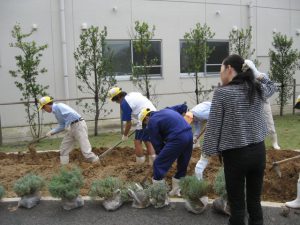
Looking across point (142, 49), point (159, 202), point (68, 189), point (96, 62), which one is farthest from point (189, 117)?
point (142, 49)

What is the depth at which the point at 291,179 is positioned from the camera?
515cm

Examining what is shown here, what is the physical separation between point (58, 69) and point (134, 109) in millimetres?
6026

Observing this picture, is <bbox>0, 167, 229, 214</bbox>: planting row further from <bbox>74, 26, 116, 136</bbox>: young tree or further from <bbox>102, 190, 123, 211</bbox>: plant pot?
<bbox>74, 26, 116, 136</bbox>: young tree

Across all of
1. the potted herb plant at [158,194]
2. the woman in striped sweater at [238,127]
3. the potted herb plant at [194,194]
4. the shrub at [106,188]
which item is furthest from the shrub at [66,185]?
the woman in striped sweater at [238,127]

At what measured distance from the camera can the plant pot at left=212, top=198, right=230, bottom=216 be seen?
4215 mm

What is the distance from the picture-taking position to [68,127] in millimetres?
6668

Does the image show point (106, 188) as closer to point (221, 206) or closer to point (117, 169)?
point (221, 206)

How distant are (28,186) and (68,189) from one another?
529mm

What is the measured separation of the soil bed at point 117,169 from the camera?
4945 millimetres

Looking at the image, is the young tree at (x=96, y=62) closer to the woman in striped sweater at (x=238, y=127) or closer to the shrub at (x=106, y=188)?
the shrub at (x=106, y=188)

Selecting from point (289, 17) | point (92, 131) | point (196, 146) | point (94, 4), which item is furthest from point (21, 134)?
point (289, 17)

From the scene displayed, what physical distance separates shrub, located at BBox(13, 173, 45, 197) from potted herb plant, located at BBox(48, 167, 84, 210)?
0.24m

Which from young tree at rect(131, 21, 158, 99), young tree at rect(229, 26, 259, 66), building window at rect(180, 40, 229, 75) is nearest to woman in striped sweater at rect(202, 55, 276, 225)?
young tree at rect(131, 21, 158, 99)

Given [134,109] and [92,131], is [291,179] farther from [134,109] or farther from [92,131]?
[92,131]
